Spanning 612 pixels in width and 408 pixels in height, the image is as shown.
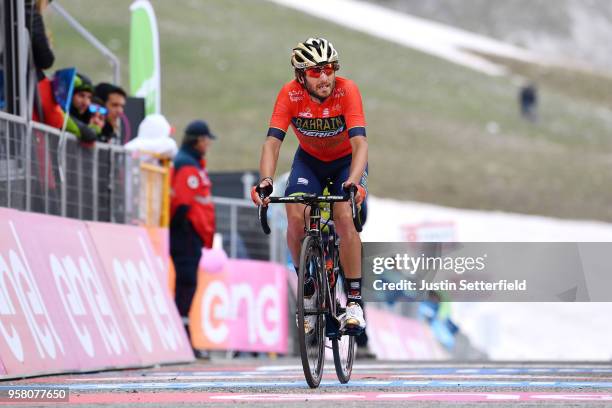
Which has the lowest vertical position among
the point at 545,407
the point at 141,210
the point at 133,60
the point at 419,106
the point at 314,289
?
the point at 545,407

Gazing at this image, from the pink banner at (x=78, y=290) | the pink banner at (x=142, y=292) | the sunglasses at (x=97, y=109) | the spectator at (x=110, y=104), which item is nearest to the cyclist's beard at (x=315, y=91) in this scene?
the pink banner at (x=78, y=290)

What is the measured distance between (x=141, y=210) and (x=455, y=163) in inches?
1554

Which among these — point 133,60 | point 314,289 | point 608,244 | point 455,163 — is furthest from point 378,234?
point 314,289

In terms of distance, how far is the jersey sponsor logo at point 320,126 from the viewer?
9156mm

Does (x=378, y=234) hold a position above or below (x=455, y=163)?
below

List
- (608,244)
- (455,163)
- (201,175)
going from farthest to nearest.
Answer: (455,163) < (201,175) < (608,244)

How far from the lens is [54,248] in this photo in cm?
1067

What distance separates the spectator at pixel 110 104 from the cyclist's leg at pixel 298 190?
455cm

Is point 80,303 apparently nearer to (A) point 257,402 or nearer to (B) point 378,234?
(A) point 257,402

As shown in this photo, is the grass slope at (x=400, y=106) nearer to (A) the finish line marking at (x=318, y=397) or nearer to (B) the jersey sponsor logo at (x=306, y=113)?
(B) the jersey sponsor logo at (x=306, y=113)

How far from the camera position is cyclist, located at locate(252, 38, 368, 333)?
884cm

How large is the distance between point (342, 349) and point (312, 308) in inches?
29.7

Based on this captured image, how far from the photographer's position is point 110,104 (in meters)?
13.8

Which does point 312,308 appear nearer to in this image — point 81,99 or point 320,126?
point 320,126
